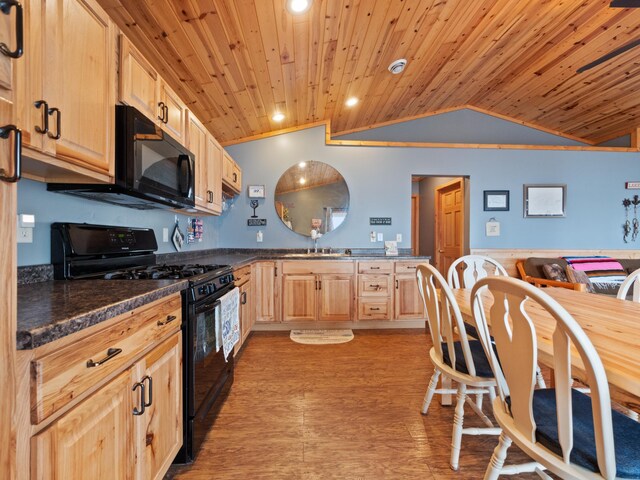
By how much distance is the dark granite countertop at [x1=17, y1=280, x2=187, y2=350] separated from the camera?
676 millimetres

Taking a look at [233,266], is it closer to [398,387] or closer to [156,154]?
[156,154]

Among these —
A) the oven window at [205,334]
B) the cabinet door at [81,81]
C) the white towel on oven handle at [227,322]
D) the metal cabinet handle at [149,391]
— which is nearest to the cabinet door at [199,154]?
the white towel on oven handle at [227,322]

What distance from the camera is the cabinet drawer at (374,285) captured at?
11.6ft

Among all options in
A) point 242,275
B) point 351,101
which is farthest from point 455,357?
point 351,101

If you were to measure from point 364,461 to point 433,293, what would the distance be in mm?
889

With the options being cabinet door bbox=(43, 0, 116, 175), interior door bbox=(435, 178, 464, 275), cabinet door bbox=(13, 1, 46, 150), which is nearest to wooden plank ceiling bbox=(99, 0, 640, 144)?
cabinet door bbox=(43, 0, 116, 175)

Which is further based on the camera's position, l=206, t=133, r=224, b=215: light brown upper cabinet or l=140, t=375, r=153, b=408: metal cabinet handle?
l=206, t=133, r=224, b=215: light brown upper cabinet

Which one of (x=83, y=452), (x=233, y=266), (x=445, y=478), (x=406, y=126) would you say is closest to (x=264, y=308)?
(x=233, y=266)

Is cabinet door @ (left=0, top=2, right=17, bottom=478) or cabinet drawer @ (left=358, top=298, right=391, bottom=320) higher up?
cabinet door @ (left=0, top=2, right=17, bottom=478)

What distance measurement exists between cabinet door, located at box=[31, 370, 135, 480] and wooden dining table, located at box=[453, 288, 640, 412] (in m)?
1.33

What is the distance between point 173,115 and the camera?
200 centimetres

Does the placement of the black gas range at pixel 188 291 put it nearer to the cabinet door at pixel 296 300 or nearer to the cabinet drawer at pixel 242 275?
the cabinet drawer at pixel 242 275

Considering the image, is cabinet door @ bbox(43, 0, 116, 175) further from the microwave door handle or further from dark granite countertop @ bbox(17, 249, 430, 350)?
the microwave door handle

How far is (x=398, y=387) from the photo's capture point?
2.21 meters
